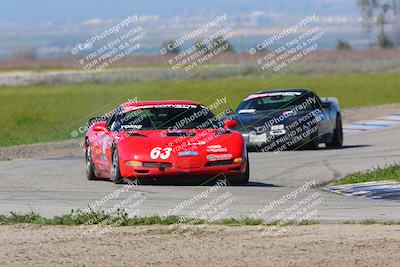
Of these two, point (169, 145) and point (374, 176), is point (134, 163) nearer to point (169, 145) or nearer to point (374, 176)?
point (169, 145)

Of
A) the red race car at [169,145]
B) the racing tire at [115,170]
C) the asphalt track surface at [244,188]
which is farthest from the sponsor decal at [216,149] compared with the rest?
the racing tire at [115,170]

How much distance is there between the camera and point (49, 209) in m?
14.3

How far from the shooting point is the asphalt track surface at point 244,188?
46.2ft

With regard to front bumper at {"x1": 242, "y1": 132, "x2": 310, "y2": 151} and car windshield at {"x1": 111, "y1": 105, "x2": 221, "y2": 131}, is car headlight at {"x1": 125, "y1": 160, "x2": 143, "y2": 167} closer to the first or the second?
car windshield at {"x1": 111, "y1": 105, "x2": 221, "y2": 131}

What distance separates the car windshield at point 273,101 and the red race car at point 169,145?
748cm

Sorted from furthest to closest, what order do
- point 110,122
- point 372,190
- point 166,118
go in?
point 110,122
point 166,118
point 372,190

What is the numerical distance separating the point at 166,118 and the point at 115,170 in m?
1.25

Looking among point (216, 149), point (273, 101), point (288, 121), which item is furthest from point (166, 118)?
point (273, 101)

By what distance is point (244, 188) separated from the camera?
55.9 ft

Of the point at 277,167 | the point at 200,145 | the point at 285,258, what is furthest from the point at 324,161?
the point at 285,258

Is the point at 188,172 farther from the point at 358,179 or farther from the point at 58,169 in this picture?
the point at 58,169

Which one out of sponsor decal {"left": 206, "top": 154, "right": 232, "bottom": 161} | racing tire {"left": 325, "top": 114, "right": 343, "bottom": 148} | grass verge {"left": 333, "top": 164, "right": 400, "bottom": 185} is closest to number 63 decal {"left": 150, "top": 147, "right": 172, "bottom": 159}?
sponsor decal {"left": 206, "top": 154, "right": 232, "bottom": 161}

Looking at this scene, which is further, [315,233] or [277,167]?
[277,167]

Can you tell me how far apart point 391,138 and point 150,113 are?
10.2 meters
